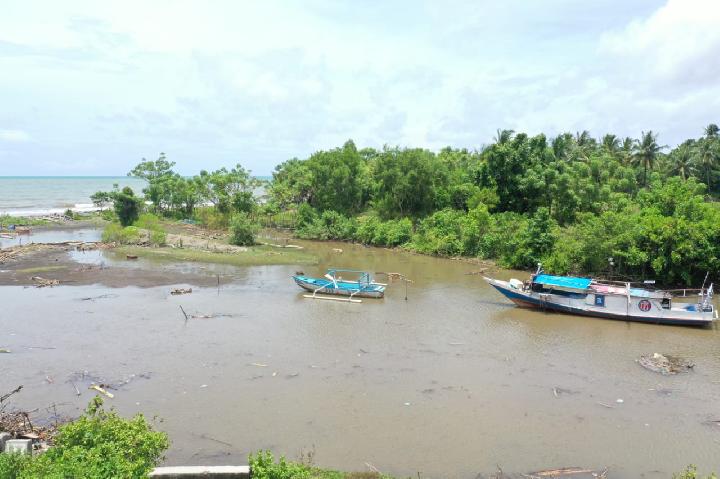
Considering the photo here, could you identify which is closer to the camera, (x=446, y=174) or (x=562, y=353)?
(x=562, y=353)

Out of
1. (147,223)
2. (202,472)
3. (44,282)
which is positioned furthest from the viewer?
(147,223)

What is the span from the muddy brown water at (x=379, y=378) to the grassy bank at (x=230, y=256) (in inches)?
375

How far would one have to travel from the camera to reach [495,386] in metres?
15.9

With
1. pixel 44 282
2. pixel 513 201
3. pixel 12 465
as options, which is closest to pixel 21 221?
pixel 44 282

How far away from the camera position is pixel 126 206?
46.7 m

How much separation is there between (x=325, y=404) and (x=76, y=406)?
650 centimetres

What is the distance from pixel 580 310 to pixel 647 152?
109 ft

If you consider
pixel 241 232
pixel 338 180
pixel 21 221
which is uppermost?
pixel 338 180

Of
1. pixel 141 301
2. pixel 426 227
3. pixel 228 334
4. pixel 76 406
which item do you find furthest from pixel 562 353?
pixel 426 227

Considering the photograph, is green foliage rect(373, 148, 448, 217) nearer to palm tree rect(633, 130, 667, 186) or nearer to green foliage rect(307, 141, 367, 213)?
green foliage rect(307, 141, 367, 213)

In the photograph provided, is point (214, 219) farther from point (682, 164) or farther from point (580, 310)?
point (682, 164)

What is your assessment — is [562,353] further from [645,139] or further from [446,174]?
[645,139]

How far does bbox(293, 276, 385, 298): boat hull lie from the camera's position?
2638cm

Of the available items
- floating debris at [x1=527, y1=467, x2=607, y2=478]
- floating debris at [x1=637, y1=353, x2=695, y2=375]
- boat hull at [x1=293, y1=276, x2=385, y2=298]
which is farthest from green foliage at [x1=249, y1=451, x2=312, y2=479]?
boat hull at [x1=293, y1=276, x2=385, y2=298]
